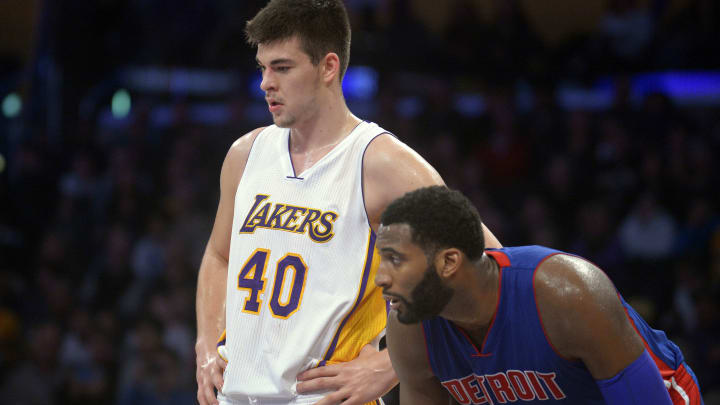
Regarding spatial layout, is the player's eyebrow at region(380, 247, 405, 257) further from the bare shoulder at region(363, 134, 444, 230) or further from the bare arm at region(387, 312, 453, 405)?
the bare shoulder at region(363, 134, 444, 230)

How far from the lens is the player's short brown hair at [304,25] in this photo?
271 centimetres

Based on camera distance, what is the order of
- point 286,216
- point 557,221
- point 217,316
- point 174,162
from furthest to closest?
1. point 174,162
2. point 557,221
3. point 217,316
4. point 286,216

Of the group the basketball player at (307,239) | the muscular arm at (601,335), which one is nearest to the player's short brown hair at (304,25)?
the basketball player at (307,239)

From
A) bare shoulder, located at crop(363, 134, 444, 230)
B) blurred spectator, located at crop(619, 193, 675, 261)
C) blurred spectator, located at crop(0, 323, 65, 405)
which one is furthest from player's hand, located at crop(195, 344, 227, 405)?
blurred spectator, located at crop(0, 323, 65, 405)

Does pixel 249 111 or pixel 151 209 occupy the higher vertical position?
pixel 249 111

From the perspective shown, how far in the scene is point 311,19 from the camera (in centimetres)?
275

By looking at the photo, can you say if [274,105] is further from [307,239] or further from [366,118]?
[366,118]

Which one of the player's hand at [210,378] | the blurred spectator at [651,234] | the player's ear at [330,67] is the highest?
the player's ear at [330,67]

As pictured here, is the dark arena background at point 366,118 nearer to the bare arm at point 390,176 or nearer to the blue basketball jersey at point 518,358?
the blue basketball jersey at point 518,358

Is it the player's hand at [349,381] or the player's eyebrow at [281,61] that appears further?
the player's eyebrow at [281,61]

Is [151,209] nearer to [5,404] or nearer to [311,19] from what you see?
[5,404]

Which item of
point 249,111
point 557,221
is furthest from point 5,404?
point 557,221

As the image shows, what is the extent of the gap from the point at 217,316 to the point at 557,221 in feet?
13.2

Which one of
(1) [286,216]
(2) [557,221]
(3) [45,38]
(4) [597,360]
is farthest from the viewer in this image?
(3) [45,38]
